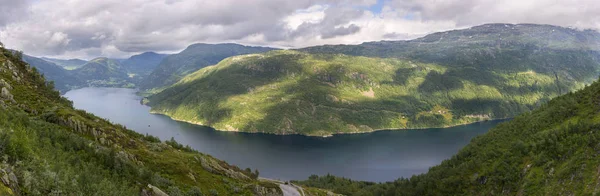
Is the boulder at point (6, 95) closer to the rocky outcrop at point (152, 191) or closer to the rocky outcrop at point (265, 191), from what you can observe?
the rocky outcrop at point (152, 191)

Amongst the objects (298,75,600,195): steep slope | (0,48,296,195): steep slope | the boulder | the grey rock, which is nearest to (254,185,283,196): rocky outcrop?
(0,48,296,195): steep slope

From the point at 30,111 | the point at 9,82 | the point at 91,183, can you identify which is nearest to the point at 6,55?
the point at 9,82

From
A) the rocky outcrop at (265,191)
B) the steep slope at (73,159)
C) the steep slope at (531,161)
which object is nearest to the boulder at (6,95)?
the steep slope at (73,159)


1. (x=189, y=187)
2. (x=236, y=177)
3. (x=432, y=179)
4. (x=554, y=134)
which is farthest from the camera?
(x=432, y=179)

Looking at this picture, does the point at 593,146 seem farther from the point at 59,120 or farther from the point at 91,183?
the point at 59,120

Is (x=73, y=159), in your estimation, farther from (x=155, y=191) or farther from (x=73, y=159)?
(x=155, y=191)

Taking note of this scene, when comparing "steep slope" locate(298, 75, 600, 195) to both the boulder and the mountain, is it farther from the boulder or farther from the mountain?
the boulder

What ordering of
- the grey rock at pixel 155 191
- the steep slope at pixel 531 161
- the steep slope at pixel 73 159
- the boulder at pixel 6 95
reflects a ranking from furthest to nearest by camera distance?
the steep slope at pixel 531 161, the boulder at pixel 6 95, the grey rock at pixel 155 191, the steep slope at pixel 73 159

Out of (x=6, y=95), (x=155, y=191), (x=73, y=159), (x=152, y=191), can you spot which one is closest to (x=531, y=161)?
(x=155, y=191)

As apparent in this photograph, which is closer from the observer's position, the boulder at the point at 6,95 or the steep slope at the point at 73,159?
the steep slope at the point at 73,159
